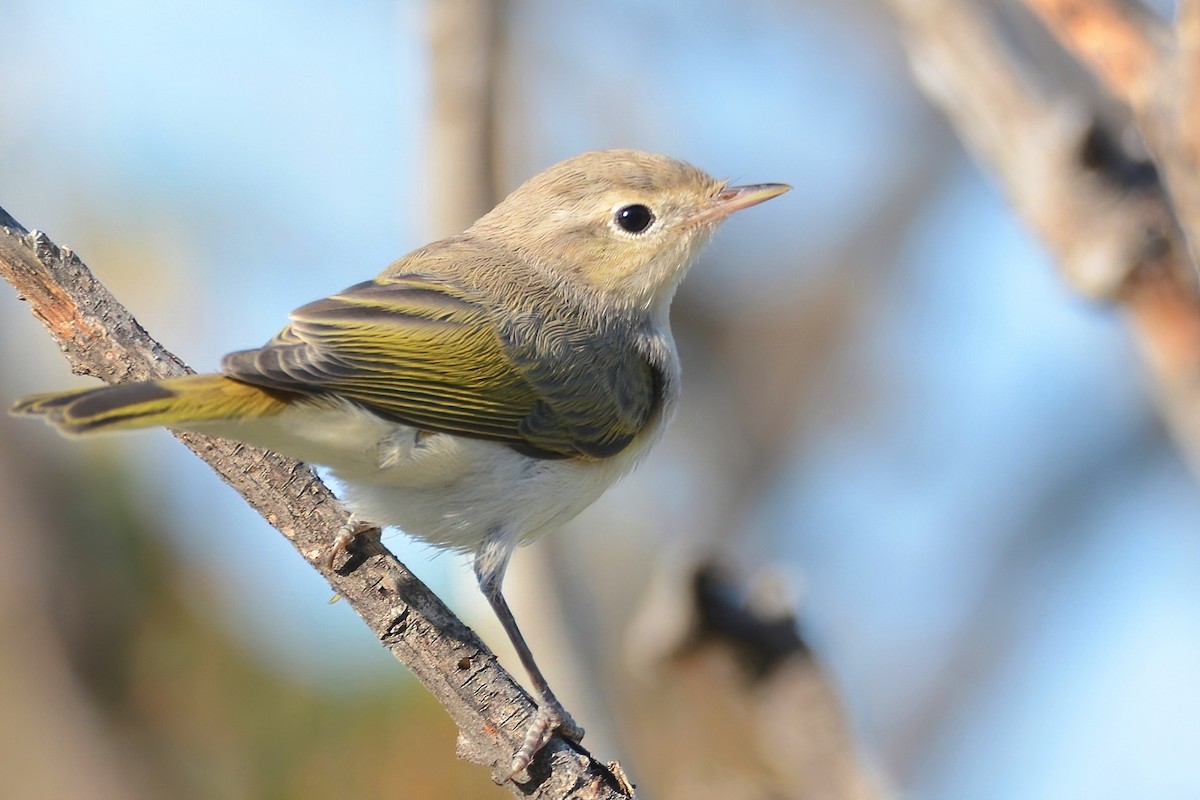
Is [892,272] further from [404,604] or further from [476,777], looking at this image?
[404,604]

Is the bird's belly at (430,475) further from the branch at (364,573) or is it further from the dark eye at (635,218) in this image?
the dark eye at (635,218)

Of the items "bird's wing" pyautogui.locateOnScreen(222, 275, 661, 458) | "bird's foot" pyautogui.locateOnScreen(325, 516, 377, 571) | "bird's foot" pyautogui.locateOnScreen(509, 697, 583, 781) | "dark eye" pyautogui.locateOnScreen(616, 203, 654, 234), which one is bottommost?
"bird's foot" pyautogui.locateOnScreen(509, 697, 583, 781)

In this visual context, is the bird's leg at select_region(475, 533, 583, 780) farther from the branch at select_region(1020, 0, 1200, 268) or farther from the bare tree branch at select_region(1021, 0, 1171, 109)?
the bare tree branch at select_region(1021, 0, 1171, 109)

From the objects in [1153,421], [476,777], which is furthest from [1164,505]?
[476,777]

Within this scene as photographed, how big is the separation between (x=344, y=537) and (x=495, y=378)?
87 centimetres

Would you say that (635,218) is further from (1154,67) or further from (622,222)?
(1154,67)

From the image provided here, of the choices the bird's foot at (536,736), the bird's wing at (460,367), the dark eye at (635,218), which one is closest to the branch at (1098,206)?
the dark eye at (635,218)

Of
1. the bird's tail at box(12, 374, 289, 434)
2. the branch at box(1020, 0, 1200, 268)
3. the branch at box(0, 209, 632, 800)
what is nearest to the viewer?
the bird's tail at box(12, 374, 289, 434)

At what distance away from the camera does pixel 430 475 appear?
401 cm

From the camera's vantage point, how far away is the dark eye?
5.07 meters

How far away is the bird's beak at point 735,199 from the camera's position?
16.5 feet

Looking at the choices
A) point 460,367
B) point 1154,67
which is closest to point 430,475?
point 460,367

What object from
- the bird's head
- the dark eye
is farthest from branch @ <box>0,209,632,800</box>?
the dark eye

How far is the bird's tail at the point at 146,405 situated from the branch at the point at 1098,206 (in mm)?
3329
